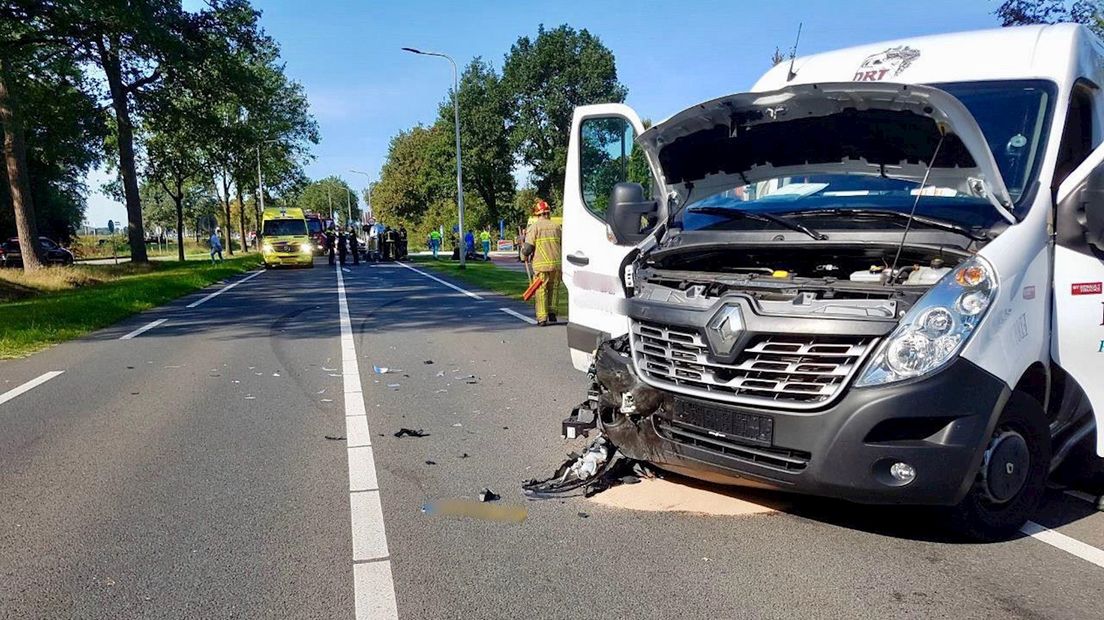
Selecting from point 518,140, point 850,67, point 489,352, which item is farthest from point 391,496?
point 518,140

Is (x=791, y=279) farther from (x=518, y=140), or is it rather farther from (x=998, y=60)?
(x=518, y=140)

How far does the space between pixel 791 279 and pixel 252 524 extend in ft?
9.75

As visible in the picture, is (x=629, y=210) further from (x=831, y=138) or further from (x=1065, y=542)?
(x=1065, y=542)

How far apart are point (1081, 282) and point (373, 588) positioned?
354cm

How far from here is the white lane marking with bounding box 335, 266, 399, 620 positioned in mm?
3443

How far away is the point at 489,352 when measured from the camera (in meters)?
10.5

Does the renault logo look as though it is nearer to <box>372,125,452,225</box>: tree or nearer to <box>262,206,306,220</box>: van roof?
<box>262,206,306,220</box>: van roof

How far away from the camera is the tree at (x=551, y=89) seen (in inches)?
2608

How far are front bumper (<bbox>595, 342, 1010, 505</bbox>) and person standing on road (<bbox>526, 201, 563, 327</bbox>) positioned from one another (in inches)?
361

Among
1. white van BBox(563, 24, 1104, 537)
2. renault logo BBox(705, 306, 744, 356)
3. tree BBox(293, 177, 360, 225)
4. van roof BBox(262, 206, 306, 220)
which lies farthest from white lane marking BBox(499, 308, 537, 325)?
tree BBox(293, 177, 360, 225)

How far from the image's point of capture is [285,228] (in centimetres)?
3741

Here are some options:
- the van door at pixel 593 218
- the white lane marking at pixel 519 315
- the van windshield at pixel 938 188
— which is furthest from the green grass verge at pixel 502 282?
the van windshield at pixel 938 188

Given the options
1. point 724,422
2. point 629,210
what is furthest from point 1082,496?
point 629,210

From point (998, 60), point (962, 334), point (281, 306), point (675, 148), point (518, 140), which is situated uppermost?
point (518, 140)
